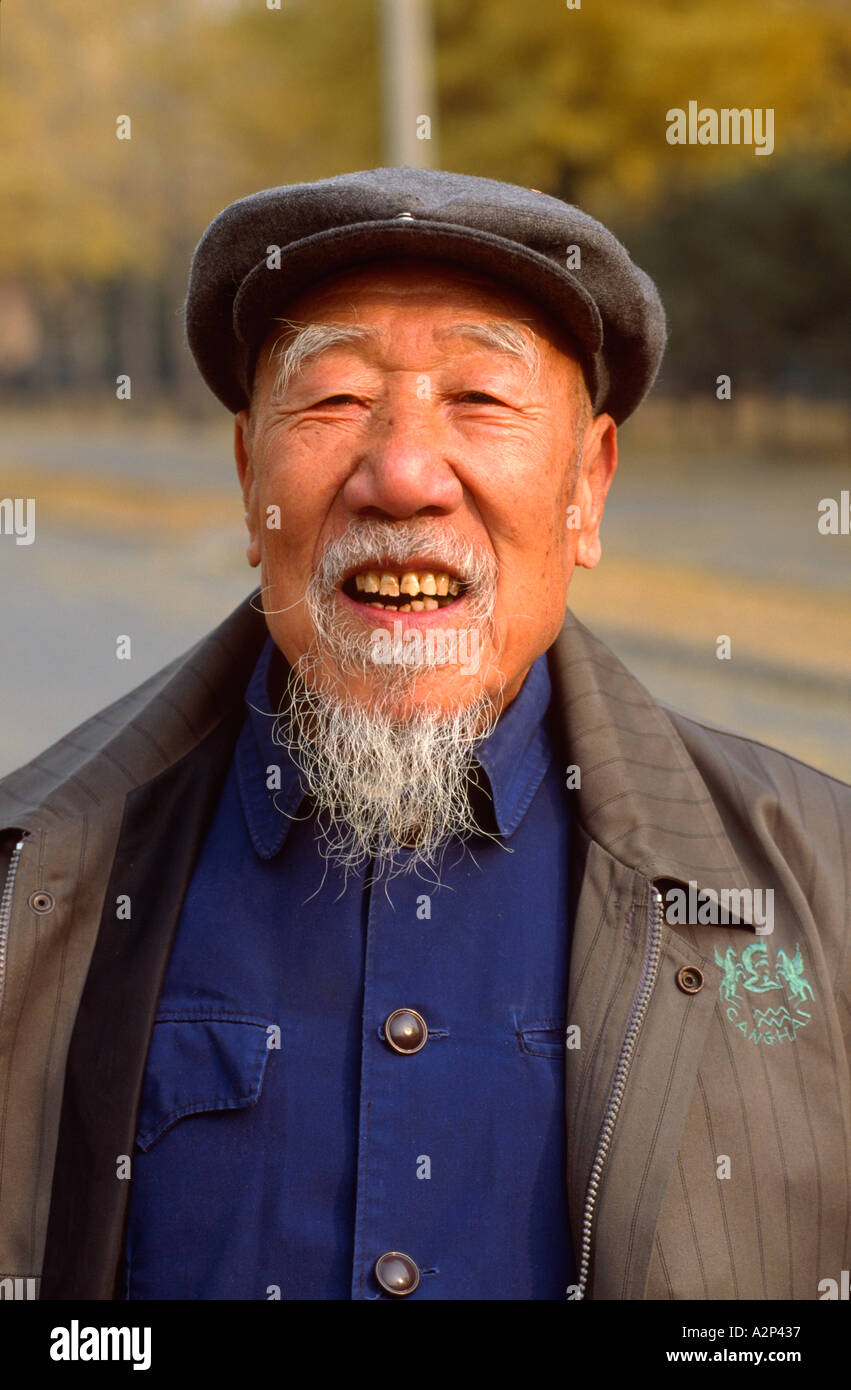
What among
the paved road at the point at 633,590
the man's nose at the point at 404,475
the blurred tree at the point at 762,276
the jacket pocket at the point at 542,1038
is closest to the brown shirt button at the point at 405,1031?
the jacket pocket at the point at 542,1038

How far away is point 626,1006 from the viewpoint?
6.49 feet

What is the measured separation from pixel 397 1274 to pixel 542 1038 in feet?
1.14

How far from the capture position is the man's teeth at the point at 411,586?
210 centimetres

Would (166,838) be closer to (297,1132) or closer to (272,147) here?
(297,1132)

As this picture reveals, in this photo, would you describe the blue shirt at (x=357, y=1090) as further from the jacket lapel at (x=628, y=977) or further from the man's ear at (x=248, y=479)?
the man's ear at (x=248, y=479)

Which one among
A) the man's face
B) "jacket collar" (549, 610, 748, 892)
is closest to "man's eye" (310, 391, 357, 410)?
the man's face

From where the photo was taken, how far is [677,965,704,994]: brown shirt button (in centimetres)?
198

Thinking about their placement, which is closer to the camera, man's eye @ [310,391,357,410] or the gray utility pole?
man's eye @ [310,391,357,410]

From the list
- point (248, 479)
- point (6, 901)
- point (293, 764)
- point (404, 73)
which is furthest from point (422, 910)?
point (404, 73)

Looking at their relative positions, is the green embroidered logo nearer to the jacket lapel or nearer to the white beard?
the jacket lapel

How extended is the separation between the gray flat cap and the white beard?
0.36m

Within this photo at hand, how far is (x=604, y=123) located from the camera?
66.1ft

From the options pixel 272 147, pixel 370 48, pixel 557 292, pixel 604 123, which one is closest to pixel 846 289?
pixel 604 123
